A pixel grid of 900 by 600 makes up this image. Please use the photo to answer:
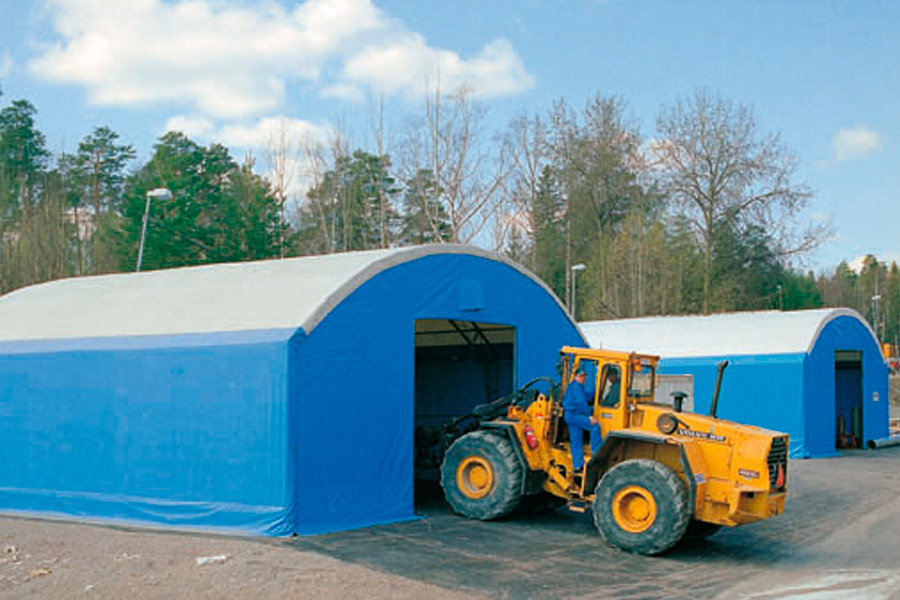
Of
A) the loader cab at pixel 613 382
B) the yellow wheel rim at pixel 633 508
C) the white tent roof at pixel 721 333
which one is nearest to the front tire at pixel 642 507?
the yellow wheel rim at pixel 633 508

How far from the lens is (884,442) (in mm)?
27984

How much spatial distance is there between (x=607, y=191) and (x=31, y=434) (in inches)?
1771

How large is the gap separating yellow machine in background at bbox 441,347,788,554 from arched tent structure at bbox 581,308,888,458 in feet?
43.8

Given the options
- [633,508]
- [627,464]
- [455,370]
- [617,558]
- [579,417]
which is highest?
[455,370]

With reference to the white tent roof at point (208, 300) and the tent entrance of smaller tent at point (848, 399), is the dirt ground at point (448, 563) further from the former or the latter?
the tent entrance of smaller tent at point (848, 399)

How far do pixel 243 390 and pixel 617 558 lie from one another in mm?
5197

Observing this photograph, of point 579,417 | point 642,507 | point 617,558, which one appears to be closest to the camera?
point 617,558

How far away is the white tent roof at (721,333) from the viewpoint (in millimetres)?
26078

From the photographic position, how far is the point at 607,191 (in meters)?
55.8

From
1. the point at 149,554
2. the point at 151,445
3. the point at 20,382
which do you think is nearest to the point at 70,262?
the point at 20,382

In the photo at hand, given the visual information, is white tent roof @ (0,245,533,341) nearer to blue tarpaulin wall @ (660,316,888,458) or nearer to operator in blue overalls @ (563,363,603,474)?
operator in blue overalls @ (563,363,603,474)

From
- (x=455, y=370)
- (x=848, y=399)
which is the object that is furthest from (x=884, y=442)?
(x=455, y=370)

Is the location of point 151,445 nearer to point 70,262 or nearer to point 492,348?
point 492,348

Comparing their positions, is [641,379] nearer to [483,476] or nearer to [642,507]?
[642,507]
